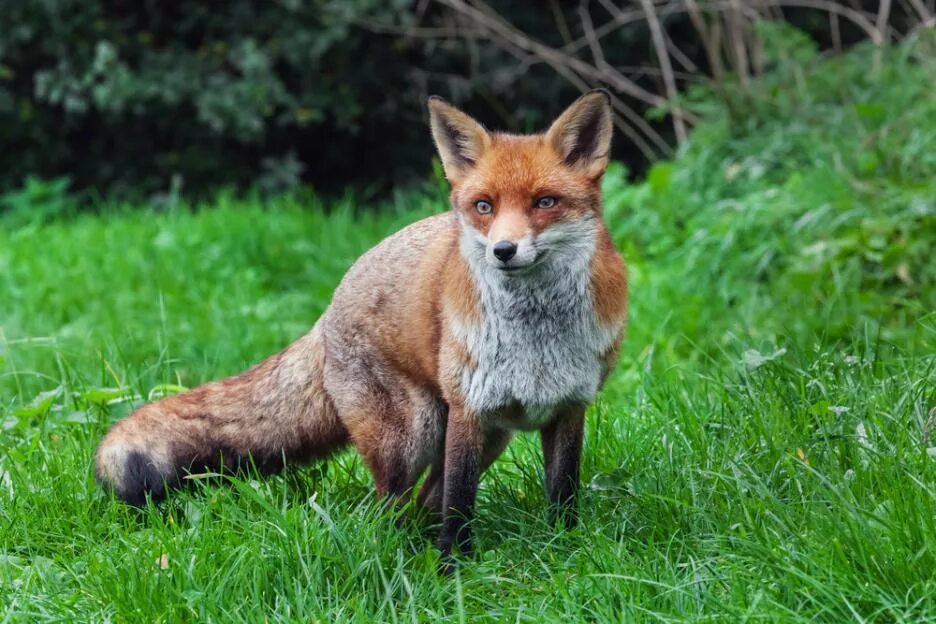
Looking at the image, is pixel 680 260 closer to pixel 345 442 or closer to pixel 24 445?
pixel 345 442

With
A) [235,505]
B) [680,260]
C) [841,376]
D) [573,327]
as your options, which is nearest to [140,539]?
[235,505]

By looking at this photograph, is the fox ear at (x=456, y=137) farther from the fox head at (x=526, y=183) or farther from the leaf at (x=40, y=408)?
the leaf at (x=40, y=408)

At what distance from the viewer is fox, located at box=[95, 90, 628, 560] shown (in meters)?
3.78

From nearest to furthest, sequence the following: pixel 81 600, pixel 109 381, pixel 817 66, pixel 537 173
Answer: pixel 81 600
pixel 537 173
pixel 109 381
pixel 817 66

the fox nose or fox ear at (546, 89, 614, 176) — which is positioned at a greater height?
fox ear at (546, 89, 614, 176)

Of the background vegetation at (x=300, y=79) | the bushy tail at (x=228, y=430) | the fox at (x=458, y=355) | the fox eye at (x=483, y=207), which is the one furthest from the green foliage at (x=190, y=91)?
the fox eye at (x=483, y=207)

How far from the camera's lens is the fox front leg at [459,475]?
12.7 feet

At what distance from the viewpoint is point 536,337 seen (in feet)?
12.5

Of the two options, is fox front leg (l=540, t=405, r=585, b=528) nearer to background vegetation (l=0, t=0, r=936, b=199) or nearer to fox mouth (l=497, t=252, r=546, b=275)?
fox mouth (l=497, t=252, r=546, b=275)

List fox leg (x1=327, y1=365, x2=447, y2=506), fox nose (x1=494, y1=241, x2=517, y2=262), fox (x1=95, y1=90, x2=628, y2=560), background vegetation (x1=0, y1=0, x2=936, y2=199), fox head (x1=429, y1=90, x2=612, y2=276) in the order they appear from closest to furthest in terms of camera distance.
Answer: fox nose (x1=494, y1=241, x2=517, y2=262)
fox head (x1=429, y1=90, x2=612, y2=276)
fox (x1=95, y1=90, x2=628, y2=560)
fox leg (x1=327, y1=365, x2=447, y2=506)
background vegetation (x1=0, y1=0, x2=936, y2=199)

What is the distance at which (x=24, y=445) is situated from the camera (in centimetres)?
472

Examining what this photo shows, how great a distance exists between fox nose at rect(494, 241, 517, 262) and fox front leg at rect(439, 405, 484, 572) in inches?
22.7

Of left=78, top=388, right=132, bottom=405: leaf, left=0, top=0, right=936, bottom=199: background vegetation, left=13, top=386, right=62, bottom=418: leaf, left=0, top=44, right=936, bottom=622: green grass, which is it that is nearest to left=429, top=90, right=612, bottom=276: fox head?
left=0, top=44, right=936, bottom=622: green grass

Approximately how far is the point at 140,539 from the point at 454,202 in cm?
146
